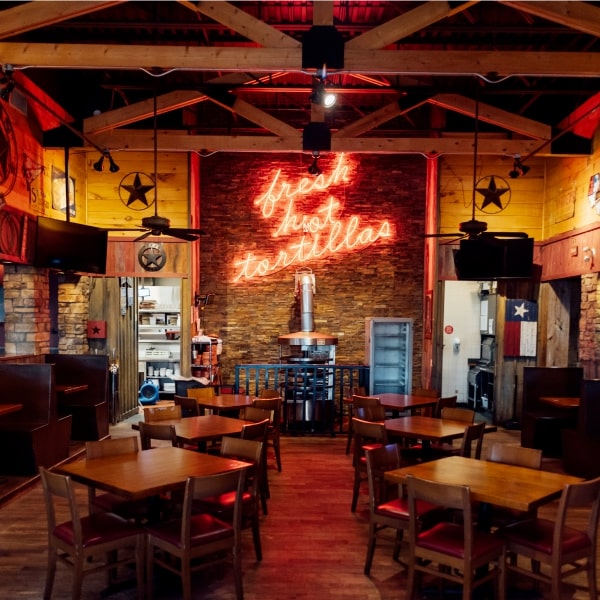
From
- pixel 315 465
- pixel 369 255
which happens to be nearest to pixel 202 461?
pixel 315 465

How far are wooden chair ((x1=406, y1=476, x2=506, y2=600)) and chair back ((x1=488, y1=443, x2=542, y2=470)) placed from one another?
2.60 ft

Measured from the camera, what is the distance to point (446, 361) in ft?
36.2

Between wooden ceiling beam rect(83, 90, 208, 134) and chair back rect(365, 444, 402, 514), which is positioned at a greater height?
wooden ceiling beam rect(83, 90, 208, 134)

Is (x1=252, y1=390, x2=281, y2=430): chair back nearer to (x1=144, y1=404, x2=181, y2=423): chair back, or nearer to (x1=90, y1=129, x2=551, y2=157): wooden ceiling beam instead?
(x1=144, y1=404, x2=181, y2=423): chair back

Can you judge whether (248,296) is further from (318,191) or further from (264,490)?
(264,490)

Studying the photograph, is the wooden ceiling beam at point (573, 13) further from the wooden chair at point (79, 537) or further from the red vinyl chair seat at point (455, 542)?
the wooden chair at point (79, 537)

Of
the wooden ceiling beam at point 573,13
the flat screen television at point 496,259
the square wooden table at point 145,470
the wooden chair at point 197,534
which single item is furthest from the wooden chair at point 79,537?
the flat screen television at point 496,259

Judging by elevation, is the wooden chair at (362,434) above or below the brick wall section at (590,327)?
below

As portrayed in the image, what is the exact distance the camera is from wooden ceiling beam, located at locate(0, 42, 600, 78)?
534cm

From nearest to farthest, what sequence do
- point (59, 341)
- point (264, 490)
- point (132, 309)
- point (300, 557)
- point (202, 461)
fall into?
point (202, 461)
point (300, 557)
point (264, 490)
point (59, 341)
point (132, 309)

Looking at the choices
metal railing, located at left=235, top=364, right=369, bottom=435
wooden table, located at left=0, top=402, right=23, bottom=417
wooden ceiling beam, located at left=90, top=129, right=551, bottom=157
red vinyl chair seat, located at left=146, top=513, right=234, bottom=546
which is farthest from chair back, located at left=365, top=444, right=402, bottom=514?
wooden ceiling beam, located at left=90, top=129, right=551, bottom=157

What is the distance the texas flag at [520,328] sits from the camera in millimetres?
9250

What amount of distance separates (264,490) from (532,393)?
424 cm

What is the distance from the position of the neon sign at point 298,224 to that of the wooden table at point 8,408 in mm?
4846
